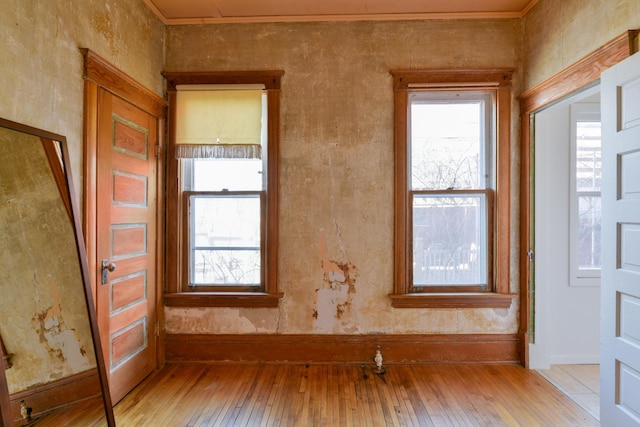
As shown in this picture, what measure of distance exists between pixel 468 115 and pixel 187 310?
2961 mm

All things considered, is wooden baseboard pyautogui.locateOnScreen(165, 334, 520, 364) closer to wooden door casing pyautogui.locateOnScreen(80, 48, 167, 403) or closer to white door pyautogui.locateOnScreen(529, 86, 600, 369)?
white door pyautogui.locateOnScreen(529, 86, 600, 369)

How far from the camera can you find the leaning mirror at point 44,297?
1502 mm

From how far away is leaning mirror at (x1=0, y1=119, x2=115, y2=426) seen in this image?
1.50 meters

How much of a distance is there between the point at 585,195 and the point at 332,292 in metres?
2.37

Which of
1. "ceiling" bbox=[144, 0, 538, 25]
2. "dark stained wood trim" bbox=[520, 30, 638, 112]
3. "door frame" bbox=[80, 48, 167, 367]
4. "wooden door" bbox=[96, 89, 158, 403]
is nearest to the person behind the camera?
"dark stained wood trim" bbox=[520, 30, 638, 112]

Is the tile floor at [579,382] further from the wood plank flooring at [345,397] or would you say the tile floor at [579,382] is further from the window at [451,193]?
the window at [451,193]

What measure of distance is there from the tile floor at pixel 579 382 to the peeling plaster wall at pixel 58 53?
11.7 feet

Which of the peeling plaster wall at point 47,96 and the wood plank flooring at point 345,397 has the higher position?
the peeling plaster wall at point 47,96

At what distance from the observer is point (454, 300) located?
2.89m

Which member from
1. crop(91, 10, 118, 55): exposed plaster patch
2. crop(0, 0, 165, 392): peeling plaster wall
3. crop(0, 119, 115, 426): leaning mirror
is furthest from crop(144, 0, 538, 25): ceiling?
crop(0, 119, 115, 426): leaning mirror

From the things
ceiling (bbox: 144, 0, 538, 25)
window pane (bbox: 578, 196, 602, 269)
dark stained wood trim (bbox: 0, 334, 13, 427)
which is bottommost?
dark stained wood trim (bbox: 0, 334, 13, 427)

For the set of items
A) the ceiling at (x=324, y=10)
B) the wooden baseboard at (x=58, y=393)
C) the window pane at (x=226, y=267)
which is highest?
the ceiling at (x=324, y=10)

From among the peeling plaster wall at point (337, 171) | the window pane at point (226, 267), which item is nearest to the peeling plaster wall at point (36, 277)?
the window pane at point (226, 267)

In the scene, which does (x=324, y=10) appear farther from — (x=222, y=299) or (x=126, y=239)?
(x=222, y=299)
